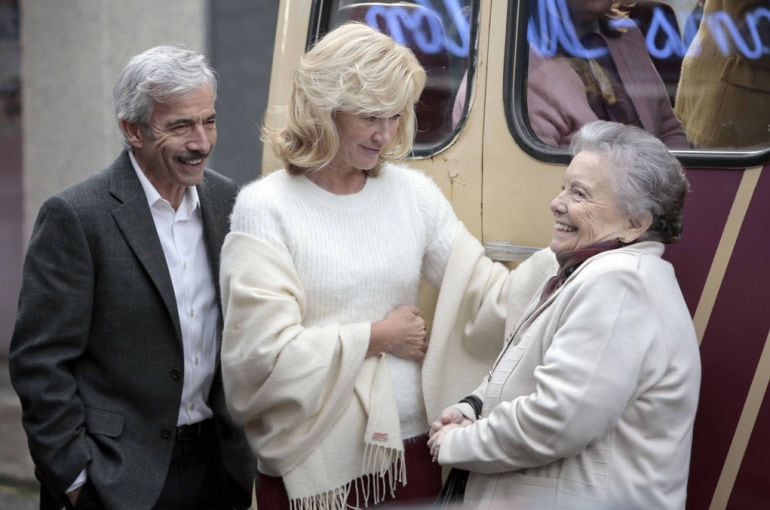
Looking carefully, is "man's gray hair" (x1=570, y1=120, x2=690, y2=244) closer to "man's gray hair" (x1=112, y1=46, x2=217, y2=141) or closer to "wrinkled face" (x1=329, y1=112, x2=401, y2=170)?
"wrinkled face" (x1=329, y1=112, x2=401, y2=170)

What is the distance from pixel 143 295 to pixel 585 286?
3.90ft

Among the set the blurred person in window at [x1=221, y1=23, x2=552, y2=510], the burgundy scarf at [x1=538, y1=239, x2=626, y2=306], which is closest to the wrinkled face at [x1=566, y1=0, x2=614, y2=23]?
the blurred person in window at [x1=221, y1=23, x2=552, y2=510]

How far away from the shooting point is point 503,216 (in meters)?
3.51

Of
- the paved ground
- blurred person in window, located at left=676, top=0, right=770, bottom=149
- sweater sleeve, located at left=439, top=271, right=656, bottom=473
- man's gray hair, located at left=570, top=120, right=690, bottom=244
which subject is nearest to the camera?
sweater sleeve, located at left=439, top=271, right=656, bottom=473

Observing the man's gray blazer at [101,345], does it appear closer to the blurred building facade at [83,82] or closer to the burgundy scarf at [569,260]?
the burgundy scarf at [569,260]

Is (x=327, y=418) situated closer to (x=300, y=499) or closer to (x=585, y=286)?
(x=300, y=499)

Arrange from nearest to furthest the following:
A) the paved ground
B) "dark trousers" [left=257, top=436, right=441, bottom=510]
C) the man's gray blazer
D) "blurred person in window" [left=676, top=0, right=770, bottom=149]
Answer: "blurred person in window" [left=676, top=0, right=770, bottom=149] → the man's gray blazer → "dark trousers" [left=257, top=436, right=441, bottom=510] → the paved ground

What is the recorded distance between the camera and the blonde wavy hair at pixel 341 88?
3.15m

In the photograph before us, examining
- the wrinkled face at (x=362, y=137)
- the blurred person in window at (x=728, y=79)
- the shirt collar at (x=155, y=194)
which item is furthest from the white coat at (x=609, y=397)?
the shirt collar at (x=155, y=194)

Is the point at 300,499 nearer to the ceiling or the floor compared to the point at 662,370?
nearer to the floor

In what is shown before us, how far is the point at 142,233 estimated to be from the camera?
3334 millimetres

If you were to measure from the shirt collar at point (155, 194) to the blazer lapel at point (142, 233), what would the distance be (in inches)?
0.8

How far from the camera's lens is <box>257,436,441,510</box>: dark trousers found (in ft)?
11.0

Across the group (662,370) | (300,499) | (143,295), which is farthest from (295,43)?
(662,370)
